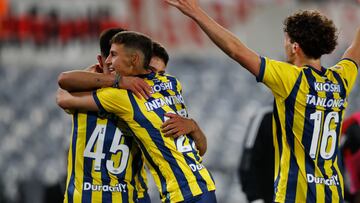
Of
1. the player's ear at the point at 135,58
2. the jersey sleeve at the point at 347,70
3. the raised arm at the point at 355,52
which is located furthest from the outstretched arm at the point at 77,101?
the raised arm at the point at 355,52

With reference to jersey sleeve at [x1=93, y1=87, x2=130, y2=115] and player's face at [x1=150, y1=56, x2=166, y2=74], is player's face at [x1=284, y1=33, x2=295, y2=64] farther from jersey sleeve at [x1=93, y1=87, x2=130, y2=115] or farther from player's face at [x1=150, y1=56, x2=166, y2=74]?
jersey sleeve at [x1=93, y1=87, x2=130, y2=115]

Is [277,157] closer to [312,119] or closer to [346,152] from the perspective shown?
[312,119]

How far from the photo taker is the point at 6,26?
36.5 ft

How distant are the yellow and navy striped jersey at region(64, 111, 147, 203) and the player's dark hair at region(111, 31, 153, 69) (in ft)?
1.51

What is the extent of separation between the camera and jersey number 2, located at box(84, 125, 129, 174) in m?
5.44

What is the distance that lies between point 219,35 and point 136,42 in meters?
0.55

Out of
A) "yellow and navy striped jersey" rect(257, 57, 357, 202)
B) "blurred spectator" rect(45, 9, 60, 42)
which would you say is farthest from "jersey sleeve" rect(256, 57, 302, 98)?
"blurred spectator" rect(45, 9, 60, 42)

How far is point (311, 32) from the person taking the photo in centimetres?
521

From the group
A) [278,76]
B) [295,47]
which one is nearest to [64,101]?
[278,76]

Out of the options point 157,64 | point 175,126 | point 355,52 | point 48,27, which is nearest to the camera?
point 175,126

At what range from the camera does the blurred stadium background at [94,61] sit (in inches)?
431

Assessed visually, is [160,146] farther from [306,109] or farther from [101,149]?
[306,109]

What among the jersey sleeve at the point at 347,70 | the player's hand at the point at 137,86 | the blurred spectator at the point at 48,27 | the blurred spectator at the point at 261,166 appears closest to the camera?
the player's hand at the point at 137,86

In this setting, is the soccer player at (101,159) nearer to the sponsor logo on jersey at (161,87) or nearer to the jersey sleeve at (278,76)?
the sponsor logo on jersey at (161,87)
